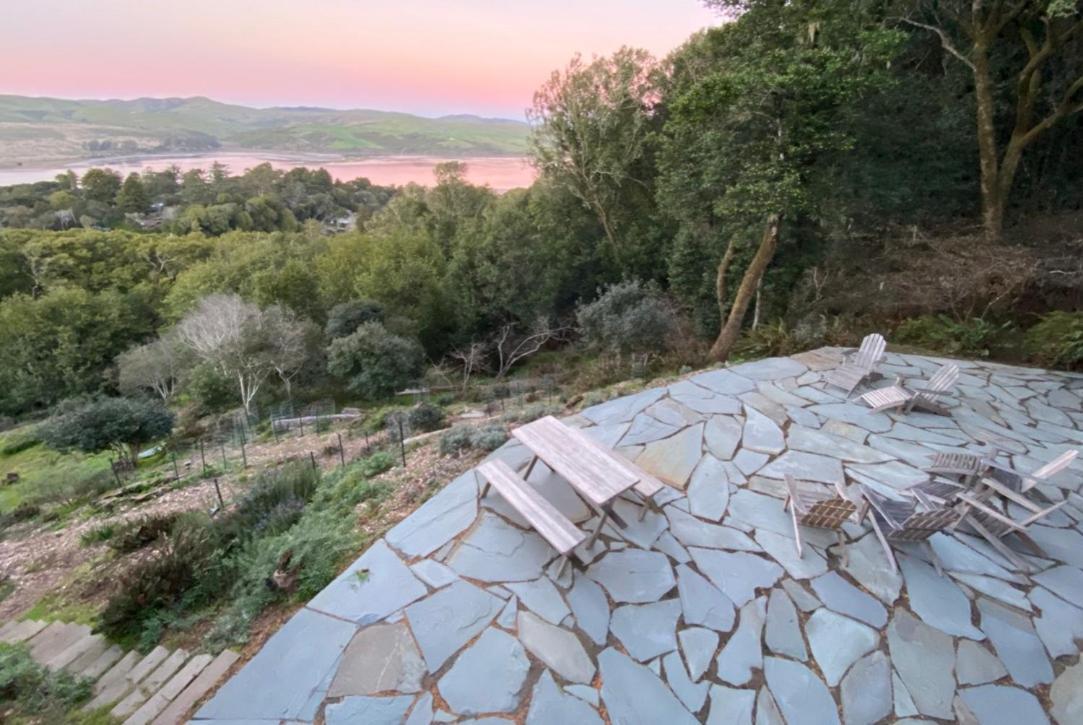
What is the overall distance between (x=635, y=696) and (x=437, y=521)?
195 cm

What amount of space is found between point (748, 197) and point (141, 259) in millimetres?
35017

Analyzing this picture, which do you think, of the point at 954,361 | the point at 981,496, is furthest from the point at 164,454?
the point at 954,361

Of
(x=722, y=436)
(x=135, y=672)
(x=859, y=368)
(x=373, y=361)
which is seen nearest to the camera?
(x=135, y=672)

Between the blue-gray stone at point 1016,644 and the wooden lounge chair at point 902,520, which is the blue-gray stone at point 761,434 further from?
the blue-gray stone at point 1016,644

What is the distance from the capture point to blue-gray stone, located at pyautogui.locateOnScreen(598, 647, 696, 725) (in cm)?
265

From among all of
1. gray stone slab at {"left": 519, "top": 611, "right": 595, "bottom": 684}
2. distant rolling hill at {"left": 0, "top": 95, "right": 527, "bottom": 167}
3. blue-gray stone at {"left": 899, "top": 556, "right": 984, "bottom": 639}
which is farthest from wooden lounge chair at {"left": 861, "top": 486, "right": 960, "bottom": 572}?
distant rolling hill at {"left": 0, "top": 95, "right": 527, "bottom": 167}

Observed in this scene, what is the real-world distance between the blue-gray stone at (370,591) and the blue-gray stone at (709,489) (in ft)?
7.59

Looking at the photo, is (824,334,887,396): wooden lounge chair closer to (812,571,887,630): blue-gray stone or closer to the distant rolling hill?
(812,571,887,630): blue-gray stone

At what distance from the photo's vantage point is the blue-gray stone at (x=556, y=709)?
259 centimetres

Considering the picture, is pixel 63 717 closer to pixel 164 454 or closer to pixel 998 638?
pixel 998 638

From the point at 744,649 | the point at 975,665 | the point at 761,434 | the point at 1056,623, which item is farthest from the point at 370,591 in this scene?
the point at 1056,623

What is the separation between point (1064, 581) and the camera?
3.49m

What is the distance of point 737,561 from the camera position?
3.57 meters

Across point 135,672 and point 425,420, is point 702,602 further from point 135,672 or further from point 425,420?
point 425,420
